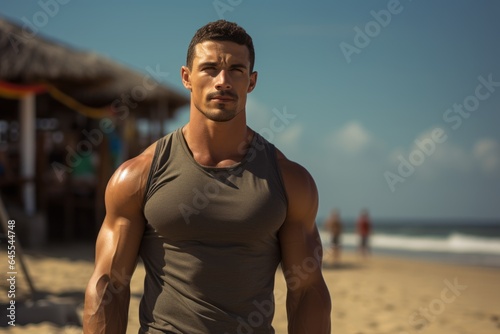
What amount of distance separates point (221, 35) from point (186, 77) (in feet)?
0.73

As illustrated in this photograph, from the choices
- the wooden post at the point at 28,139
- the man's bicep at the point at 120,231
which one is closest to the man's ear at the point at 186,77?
the man's bicep at the point at 120,231

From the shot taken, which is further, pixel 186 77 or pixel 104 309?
pixel 186 77

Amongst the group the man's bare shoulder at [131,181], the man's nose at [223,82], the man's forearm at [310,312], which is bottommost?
the man's forearm at [310,312]

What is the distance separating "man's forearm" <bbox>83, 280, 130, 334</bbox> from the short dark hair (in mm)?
856

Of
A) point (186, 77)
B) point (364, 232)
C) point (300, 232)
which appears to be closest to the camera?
point (300, 232)

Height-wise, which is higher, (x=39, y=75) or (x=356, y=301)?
(x=39, y=75)

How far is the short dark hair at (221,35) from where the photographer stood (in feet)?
7.07

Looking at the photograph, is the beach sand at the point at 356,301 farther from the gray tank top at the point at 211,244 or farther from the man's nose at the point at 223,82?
the man's nose at the point at 223,82

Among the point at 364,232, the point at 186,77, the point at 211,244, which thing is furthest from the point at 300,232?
the point at 364,232

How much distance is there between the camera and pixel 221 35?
215cm

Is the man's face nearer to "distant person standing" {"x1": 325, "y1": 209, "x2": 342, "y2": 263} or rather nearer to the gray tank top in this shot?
the gray tank top

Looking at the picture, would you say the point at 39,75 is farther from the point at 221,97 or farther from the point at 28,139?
the point at 221,97

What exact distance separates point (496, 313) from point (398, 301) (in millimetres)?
1268

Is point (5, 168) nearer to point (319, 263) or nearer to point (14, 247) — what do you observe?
point (14, 247)
